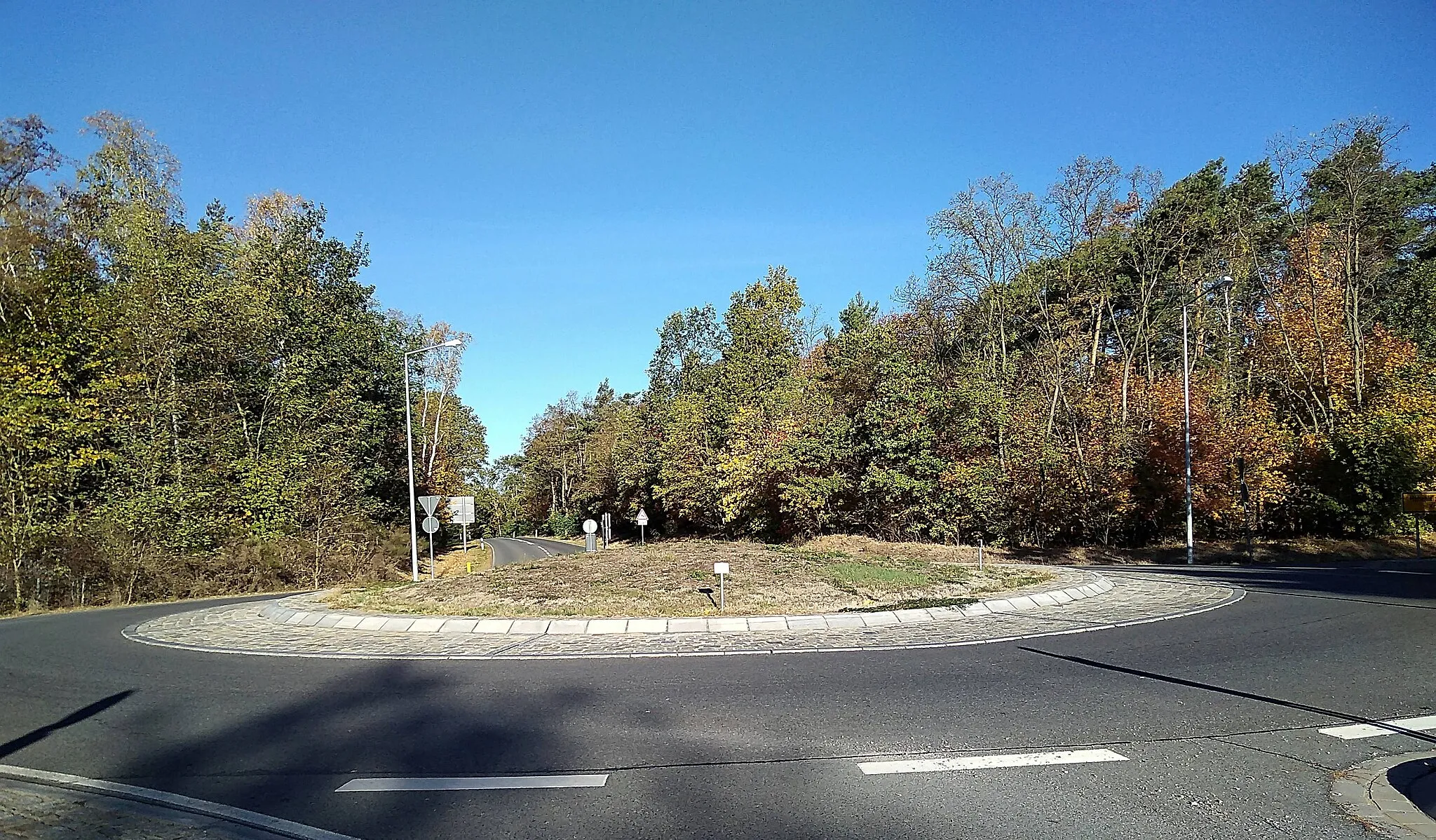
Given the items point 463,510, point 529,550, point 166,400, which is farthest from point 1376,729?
point 529,550

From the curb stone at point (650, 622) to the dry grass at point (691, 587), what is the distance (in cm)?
49

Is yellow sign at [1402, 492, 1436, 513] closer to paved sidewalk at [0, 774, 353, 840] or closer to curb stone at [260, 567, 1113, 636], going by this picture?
curb stone at [260, 567, 1113, 636]

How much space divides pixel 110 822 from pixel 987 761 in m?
5.55

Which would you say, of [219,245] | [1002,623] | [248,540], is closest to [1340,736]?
[1002,623]

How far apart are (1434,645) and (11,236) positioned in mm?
35554

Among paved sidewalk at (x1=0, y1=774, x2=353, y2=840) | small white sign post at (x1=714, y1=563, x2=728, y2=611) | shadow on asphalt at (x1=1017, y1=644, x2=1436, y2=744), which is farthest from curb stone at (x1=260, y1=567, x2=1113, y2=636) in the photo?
paved sidewalk at (x1=0, y1=774, x2=353, y2=840)

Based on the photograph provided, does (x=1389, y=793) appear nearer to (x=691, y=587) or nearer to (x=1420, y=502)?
(x=691, y=587)

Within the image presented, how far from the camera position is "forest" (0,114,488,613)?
A: 23.5m

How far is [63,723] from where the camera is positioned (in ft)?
24.1

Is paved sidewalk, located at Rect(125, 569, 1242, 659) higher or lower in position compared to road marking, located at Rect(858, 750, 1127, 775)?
lower

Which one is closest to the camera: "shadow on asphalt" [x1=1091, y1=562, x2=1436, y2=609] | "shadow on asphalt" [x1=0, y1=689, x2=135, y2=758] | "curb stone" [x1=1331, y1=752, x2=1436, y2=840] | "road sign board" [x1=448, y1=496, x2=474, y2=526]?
"curb stone" [x1=1331, y1=752, x2=1436, y2=840]

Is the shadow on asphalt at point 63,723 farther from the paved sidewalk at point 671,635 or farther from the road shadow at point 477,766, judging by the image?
the paved sidewalk at point 671,635

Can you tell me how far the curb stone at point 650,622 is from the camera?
12.0m

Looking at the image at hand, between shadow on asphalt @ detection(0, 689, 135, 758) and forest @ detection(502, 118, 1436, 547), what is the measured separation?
25189 millimetres
